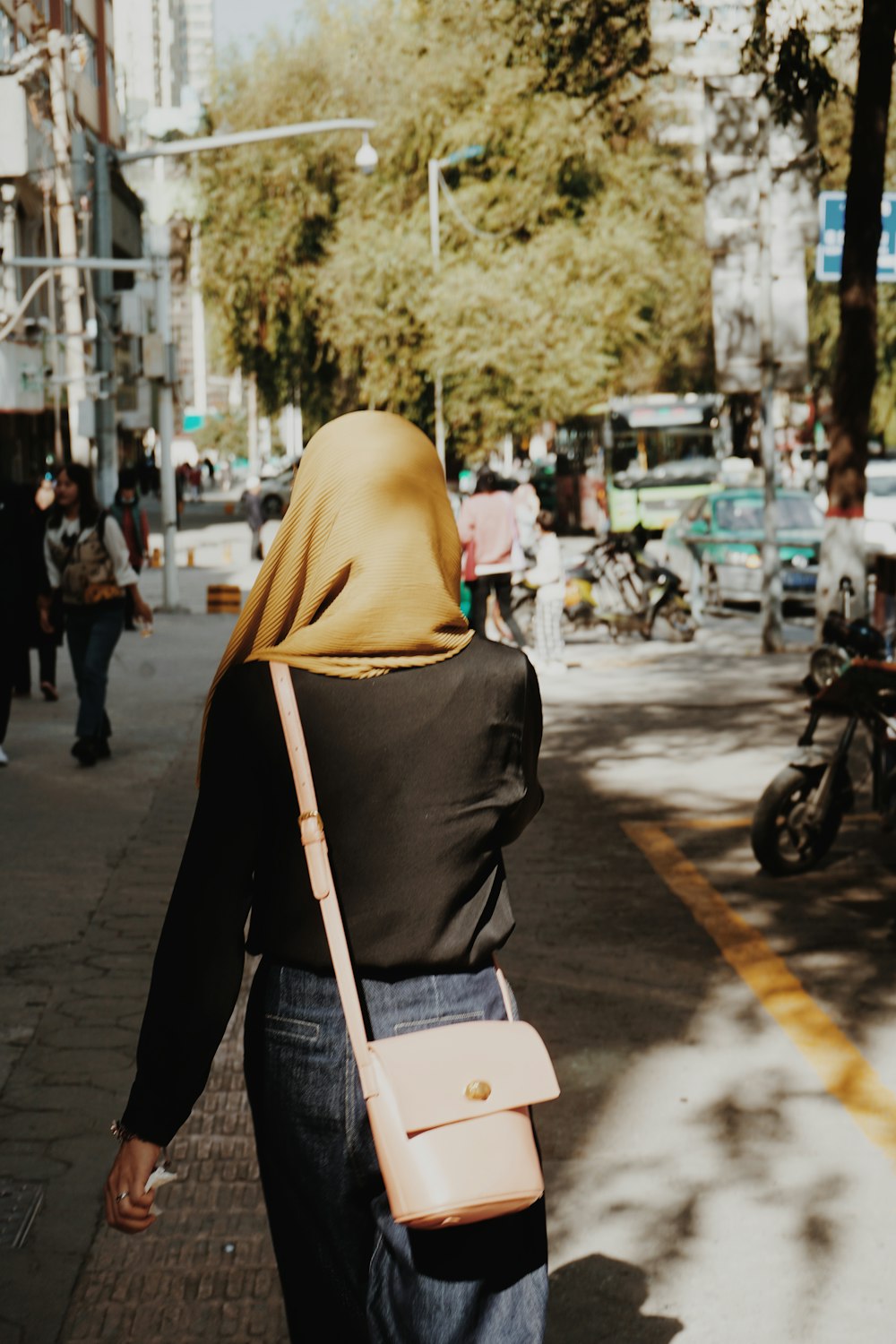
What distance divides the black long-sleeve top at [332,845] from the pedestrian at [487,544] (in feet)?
43.4

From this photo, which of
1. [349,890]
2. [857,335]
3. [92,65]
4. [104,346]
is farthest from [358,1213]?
[92,65]

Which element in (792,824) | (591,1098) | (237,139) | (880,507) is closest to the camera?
(591,1098)

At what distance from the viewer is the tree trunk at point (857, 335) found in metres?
13.1

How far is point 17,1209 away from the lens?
14.0ft

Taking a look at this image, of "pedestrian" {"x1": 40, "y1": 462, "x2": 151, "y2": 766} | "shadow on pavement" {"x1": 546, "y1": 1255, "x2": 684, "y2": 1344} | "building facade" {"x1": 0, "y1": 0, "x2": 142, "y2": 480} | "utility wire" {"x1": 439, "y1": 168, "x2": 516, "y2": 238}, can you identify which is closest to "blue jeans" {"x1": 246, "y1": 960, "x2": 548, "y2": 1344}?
"shadow on pavement" {"x1": 546, "y1": 1255, "x2": 684, "y2": 1344}

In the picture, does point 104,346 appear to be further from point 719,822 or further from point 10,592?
point 719,822

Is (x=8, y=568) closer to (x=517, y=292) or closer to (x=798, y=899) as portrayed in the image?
(x=798, y=899)

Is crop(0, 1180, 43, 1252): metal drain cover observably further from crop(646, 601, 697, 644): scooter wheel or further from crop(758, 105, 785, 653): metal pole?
→ crop(646, 601, 697, 644): scooter wheel

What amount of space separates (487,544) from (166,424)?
7.39 m

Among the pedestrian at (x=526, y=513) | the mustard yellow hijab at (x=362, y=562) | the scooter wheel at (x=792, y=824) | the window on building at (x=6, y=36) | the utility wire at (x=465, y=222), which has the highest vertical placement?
the window on building at (x=6, y=36)

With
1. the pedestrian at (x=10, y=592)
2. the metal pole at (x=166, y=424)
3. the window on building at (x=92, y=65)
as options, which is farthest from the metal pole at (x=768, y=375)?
the window on building at (x=92, y=65)

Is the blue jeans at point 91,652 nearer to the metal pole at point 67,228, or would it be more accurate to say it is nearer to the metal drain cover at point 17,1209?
the metal drain cover at point 17,1209

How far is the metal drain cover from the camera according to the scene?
4094mm

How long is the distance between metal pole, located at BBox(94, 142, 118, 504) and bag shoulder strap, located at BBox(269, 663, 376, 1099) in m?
19.2
